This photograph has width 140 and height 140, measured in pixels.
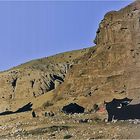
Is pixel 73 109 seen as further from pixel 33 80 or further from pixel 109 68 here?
pixel 33 80

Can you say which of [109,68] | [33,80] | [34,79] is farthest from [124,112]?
[34,79]

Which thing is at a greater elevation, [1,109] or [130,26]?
[130,26]

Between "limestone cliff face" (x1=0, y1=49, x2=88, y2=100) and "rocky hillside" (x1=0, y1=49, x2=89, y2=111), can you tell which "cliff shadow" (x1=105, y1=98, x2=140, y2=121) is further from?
"limestone cliff face" (x1=0, y1=49, x2=88, y2=100)

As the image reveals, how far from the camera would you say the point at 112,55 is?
82438 millimetres

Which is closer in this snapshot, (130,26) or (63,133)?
(63,133)

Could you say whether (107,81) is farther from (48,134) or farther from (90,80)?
(48,134)

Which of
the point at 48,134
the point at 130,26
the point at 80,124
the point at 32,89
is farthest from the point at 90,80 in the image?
the point at 32,89

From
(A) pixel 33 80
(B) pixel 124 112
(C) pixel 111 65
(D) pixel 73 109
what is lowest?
(B) pixel 124 112

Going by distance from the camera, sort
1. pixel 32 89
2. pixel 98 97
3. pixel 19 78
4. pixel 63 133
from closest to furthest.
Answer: pixel 63 133 → pixel 98 97 → pixel 32 89 → pixel 19 78

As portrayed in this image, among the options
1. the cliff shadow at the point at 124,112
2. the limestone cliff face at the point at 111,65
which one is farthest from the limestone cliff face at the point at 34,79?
the cliff shadow at the point at 124,112

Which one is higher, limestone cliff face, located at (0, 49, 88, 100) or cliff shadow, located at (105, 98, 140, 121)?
limestone cliff face, located at (0, 49, 88, 100)

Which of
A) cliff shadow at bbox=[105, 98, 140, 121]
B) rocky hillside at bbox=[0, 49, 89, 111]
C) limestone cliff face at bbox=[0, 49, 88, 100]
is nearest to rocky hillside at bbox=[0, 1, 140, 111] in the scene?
cliff shadow at bbox=[105, 98, 140, 121]

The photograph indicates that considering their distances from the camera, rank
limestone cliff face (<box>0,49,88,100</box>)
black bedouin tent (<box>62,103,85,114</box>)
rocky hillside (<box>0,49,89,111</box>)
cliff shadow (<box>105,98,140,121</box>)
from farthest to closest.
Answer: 1. limestone cliff face (<box>0,49,88,100</box>)
2. rocky hillside (<box>0,49,89,111</box>)
3. black bedouin tent (<box>62,103,85,114</box>)
4. cliff shadow (<box>105,98,140,121</box>)

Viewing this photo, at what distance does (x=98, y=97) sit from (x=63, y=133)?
32.1 meters
